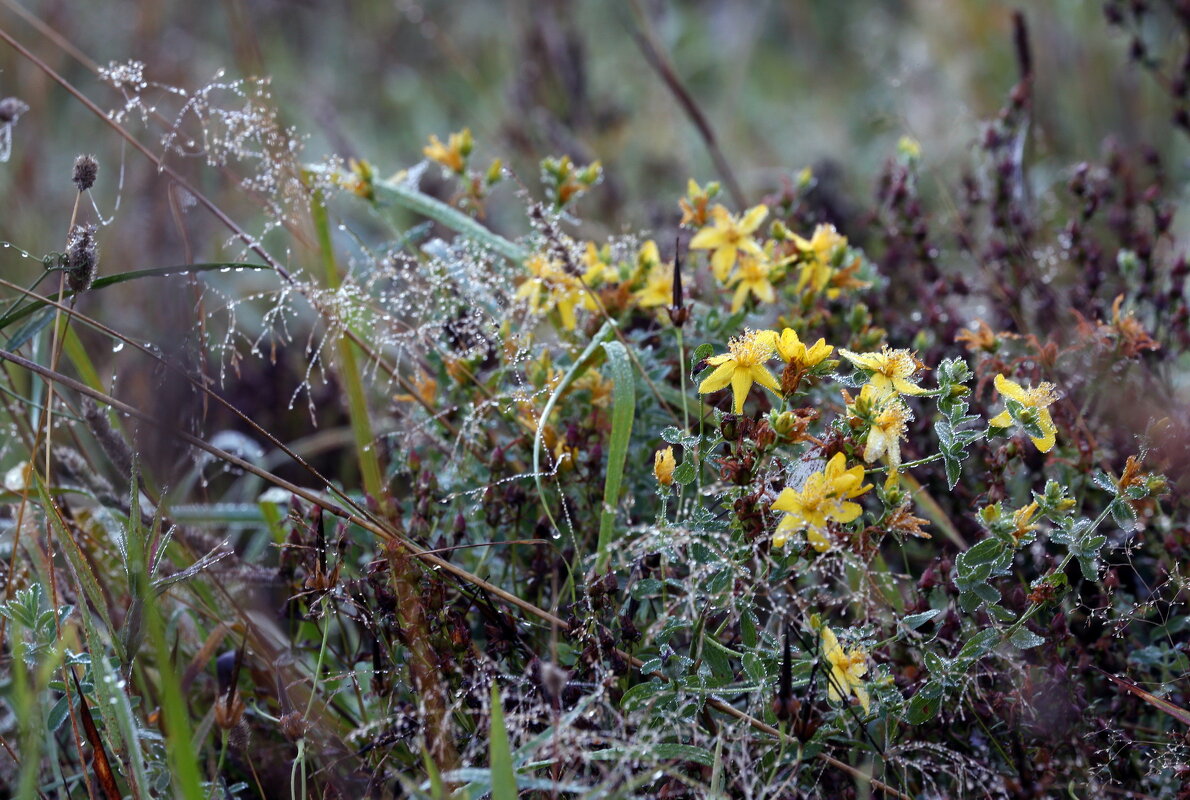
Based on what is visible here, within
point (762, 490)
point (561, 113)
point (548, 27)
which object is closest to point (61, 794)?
point (762, 490)

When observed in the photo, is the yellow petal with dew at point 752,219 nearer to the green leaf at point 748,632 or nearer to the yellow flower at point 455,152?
the yellow flower at point 455,152

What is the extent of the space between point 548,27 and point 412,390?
2688 millimetres

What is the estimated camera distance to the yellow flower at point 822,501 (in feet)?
3.67

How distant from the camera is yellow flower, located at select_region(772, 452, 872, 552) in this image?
1120 millimetres

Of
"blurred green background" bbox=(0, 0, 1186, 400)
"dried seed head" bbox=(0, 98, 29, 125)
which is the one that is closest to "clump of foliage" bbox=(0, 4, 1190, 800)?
"dried seed head" bbox=(0, 98, 29, 125)

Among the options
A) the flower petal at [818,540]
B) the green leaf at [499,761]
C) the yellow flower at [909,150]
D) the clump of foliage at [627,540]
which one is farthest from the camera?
the yellow flower at [909,150]

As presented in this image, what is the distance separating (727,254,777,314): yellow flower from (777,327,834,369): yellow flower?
0.39m

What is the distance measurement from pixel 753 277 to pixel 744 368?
1.36 feet

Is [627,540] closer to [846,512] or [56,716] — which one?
[846,512]

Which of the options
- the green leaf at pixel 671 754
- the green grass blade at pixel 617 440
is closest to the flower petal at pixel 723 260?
the green grass blade at pixel 617 440

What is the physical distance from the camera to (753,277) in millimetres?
1640

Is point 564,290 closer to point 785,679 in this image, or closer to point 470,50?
point 785,679

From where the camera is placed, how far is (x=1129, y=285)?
6.77 ft

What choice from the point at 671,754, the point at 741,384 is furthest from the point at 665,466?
the point at 671,754
